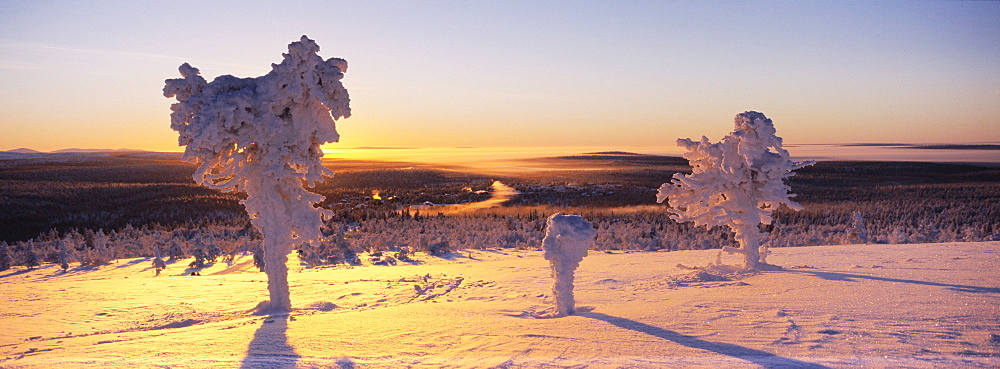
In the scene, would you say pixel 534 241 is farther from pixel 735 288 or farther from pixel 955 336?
pixel 955 336

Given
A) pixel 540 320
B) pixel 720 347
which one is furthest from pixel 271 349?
pixel 720 347

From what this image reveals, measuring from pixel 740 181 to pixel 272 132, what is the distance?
27.2ft

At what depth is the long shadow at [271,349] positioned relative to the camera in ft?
20.1

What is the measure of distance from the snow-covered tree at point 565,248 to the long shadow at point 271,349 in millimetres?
3511

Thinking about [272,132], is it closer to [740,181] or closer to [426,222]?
[740,181]

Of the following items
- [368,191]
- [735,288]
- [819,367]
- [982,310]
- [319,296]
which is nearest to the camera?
[819,367]

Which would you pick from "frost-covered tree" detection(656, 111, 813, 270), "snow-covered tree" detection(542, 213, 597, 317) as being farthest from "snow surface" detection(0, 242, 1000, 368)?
"frost-covered tree" detection(656, 111, 813, 270)

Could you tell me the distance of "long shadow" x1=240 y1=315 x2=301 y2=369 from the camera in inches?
241

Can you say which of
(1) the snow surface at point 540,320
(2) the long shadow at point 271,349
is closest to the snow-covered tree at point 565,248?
(1) the snow surface at point 540,320

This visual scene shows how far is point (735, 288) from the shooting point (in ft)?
29.7

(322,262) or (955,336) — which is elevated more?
(955,336)

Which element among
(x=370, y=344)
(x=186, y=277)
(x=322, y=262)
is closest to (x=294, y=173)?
(x=370, y=344)

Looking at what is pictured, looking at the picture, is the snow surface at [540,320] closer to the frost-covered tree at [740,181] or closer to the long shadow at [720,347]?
the long shadow at [720,347]

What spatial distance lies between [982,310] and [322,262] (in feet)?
46.1
